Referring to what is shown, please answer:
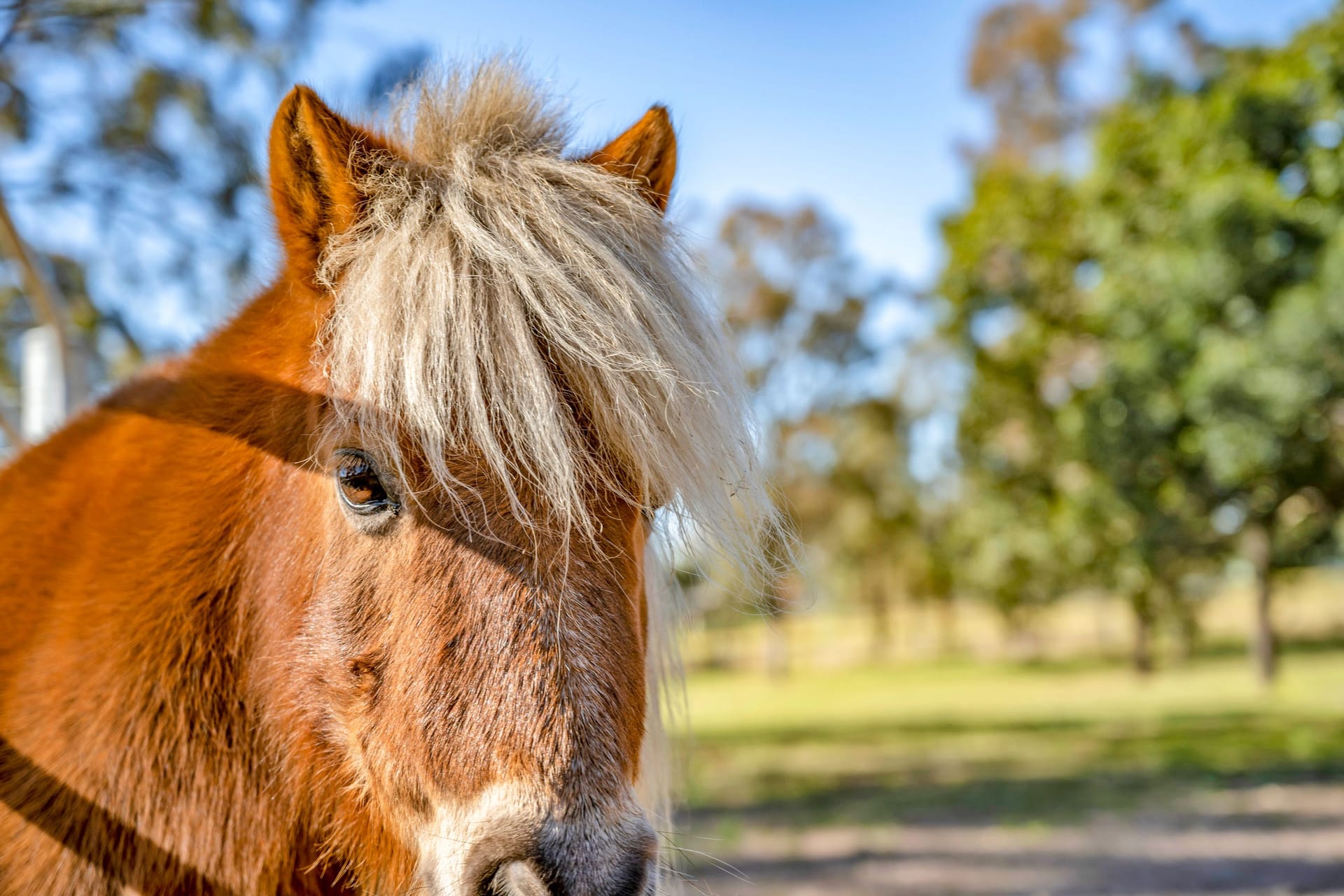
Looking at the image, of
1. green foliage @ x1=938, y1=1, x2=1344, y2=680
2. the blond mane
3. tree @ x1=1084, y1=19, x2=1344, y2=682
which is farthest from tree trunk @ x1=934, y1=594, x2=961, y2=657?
the blond mane

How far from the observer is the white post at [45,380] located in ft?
10.6

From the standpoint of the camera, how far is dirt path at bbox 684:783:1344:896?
21.8 ft

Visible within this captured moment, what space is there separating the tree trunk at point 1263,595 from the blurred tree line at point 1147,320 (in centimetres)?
6

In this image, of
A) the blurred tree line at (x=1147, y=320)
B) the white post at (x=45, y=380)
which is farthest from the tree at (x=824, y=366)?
the white post at (x=45, y=380)

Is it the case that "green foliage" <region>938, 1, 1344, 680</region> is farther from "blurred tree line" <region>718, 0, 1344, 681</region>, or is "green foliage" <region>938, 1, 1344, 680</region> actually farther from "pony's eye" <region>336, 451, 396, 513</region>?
"pony's eye" <region>336, 451, 396, 513</region>

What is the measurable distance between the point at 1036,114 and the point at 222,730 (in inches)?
916

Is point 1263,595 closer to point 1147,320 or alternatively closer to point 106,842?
point 1147,320

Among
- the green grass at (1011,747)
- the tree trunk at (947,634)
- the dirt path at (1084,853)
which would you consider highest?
the dirt path at (1084,853)

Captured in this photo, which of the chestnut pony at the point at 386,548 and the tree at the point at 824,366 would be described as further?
the tree at the point at 824,366

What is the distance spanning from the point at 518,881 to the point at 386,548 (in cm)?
58

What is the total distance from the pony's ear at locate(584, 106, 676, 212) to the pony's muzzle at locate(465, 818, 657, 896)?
49.4 inches

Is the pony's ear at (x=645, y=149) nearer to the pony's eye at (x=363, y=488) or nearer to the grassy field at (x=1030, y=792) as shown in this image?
the pony's eye at (x=363, y=488)

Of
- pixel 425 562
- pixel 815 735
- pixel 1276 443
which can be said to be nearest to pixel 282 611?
pixel 425 562

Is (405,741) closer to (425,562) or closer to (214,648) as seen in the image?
(425,562)
